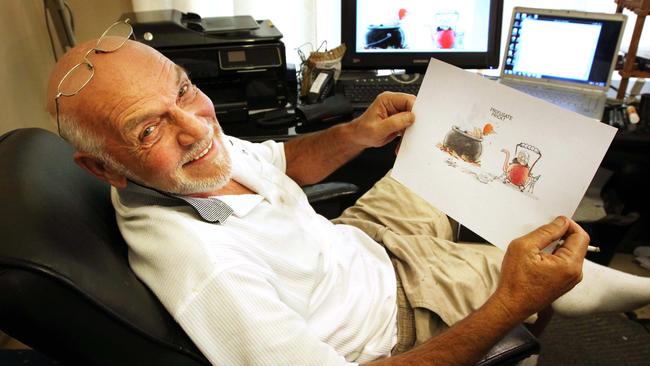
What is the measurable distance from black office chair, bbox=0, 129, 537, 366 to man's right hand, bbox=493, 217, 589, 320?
547 millimetres

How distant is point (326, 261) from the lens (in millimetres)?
1017

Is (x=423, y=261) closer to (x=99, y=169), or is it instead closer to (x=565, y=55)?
(x=99, y=169)

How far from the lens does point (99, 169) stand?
0.84m

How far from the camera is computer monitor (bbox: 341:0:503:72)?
168 centimetres

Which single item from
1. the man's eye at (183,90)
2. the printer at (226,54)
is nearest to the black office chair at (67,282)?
the man's eye at (183,90)

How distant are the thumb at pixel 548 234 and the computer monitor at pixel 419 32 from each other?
3.48 feet

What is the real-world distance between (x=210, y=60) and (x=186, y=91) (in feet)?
2.31

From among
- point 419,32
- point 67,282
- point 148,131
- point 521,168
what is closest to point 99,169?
point 148,131

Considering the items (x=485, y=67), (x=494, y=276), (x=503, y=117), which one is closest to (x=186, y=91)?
(x=503, y=117)

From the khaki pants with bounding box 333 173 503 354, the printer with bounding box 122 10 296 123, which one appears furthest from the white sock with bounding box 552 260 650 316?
the printer with bounding box 122 10 296 123

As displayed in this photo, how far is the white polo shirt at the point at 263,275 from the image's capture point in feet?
2.39

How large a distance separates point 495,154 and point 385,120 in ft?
Answer: 0.90

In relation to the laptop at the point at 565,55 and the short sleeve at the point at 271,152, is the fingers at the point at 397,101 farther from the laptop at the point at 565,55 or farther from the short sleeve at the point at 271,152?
the laptop at the point at 565,55

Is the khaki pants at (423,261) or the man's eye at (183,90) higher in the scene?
the man's eye at (183,90)
